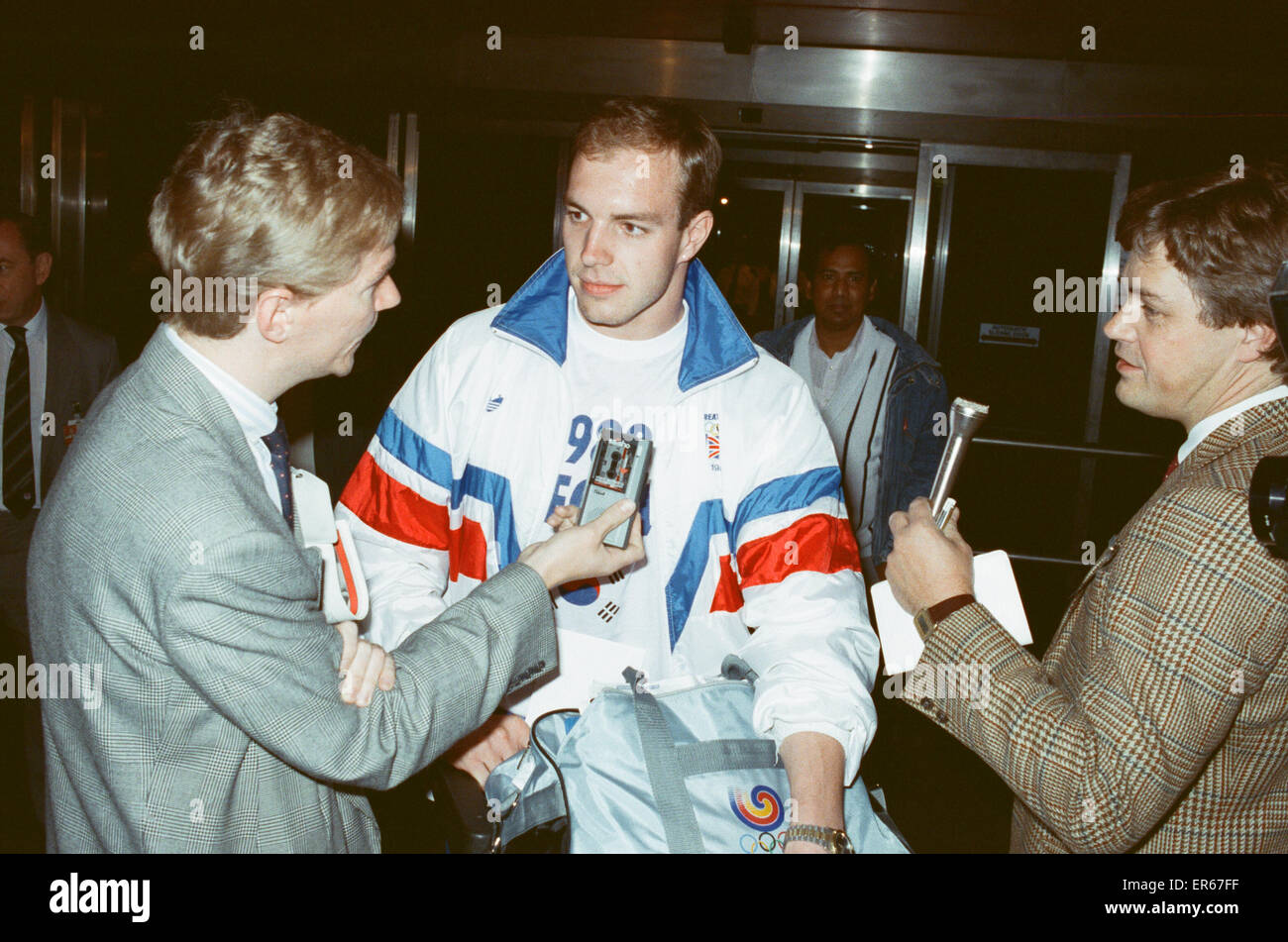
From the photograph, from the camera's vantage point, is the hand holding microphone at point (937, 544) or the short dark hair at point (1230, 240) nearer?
the short dark hair at point (1230, 240)

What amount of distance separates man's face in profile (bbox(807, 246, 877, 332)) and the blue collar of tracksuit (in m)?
2.19

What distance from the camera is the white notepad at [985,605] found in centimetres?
142

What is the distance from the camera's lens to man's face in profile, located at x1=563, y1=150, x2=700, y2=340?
166cm

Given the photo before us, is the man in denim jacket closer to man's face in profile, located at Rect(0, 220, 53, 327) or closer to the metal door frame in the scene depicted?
the metal door frame

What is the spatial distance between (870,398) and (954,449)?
2407 millimetres

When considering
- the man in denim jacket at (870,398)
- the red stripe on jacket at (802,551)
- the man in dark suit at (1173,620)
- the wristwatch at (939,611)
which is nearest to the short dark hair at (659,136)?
the red stripe on jacket at (802,551)

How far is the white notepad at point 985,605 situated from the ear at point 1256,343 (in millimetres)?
433

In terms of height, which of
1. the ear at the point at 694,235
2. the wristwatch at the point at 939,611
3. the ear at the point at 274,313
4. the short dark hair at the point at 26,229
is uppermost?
the short dark hair at the point at 26,229

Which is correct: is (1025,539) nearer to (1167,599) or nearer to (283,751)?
(1167,599)

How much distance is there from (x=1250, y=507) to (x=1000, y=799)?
288 centimetres

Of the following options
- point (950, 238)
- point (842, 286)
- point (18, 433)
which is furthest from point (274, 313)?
point (950, 238)

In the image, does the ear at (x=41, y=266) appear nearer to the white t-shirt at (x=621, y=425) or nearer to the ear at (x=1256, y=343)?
the white t-shirt at (x=621, y=425)

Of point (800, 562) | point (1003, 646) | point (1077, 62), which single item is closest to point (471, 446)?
point (800, 562)

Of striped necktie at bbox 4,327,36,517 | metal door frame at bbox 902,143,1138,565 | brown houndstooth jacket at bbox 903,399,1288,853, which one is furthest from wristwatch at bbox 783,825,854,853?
metal door frame at bbox 902,143,1138,565
